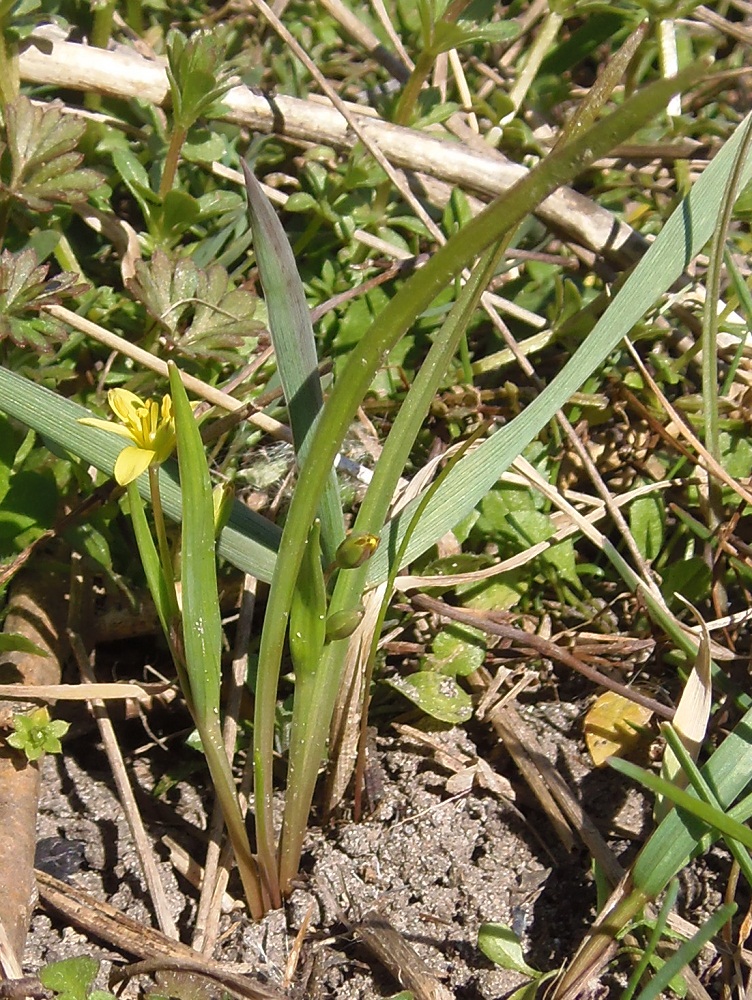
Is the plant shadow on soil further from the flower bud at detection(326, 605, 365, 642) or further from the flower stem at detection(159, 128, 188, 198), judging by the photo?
the flower stem at detection(159, 128, 188, 198)

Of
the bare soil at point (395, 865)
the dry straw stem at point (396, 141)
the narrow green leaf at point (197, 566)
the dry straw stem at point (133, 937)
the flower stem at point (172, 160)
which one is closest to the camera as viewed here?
the narrow green leaf at point (197, 566)

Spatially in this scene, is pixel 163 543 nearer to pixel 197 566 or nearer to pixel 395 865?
pixel 197 566

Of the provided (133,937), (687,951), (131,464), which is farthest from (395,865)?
(131,464)

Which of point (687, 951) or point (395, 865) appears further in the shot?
point (395, 865)

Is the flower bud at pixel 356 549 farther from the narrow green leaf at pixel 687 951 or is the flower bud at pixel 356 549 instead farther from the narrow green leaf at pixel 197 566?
the narrow green leaf at pixel 687 951

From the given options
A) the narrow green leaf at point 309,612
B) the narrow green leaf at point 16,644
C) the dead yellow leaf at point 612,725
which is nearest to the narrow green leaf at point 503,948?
the dead yellow leaf at point 612,725

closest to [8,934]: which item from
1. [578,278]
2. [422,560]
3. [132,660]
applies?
[132,660]
